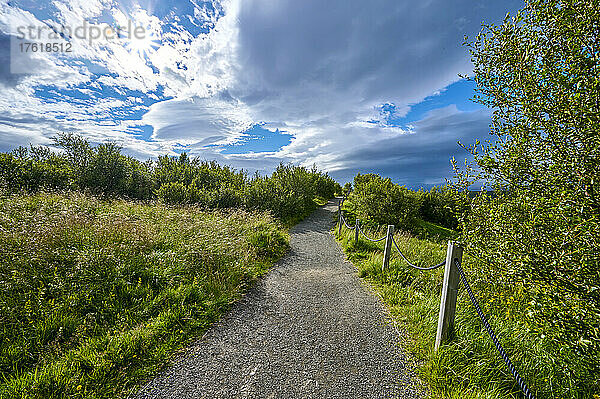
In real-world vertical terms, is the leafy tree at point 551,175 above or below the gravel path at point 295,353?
above

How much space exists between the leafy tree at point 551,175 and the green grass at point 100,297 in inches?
174

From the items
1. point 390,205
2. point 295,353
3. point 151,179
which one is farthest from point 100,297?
point 151,179

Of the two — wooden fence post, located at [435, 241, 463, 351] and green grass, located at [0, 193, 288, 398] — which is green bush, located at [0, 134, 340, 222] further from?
wooden fence post, located at [435, 241, 463, 351]

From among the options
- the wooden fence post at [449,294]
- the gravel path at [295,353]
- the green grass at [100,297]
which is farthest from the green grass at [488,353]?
the green grass at [100,297]

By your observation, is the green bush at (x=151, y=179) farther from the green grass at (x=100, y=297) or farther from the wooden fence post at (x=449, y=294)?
the wooden fence post at (x=449, y=294)

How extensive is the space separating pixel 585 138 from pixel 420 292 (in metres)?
3.59

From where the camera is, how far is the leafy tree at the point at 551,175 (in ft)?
7.32

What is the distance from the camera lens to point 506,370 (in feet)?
9.12

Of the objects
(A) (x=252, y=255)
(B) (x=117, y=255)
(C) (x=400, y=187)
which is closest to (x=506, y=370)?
(A) (x=252, y=255)

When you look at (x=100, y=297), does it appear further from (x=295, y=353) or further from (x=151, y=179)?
(x=151, y=179)

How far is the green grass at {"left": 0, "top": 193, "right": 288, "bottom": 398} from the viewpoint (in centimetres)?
284

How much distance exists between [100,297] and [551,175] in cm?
653

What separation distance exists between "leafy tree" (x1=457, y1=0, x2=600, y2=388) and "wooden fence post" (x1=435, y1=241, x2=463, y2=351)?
504mm

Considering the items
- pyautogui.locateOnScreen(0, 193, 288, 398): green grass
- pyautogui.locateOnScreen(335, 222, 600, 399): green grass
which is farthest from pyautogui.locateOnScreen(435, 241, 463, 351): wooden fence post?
pyautogui.locateOnScreen(0, 193, 288, 398): green grass
